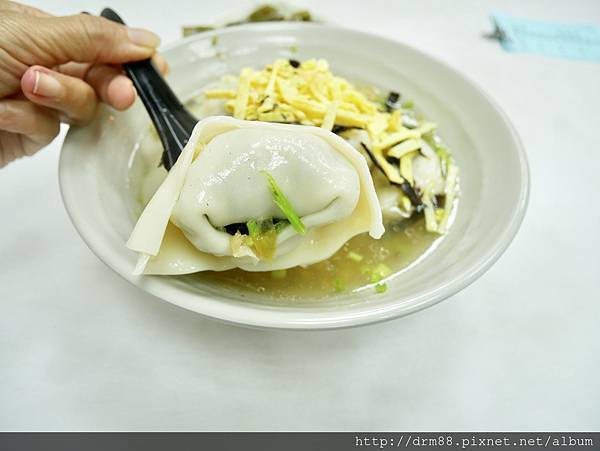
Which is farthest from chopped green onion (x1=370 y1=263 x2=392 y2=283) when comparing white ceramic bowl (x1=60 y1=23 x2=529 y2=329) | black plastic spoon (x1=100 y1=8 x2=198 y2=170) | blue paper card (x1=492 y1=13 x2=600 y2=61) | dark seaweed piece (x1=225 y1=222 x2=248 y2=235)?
blue paper card (x1=492 y1=13 x2=600 y2=61)

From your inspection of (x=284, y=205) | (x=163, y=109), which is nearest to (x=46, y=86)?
(x=163, y=109)

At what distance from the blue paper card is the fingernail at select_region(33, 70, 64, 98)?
2.09 metres

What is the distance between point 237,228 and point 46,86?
65 cm

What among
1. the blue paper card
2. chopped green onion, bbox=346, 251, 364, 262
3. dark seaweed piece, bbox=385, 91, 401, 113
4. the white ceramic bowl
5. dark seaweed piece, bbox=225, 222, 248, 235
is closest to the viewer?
the white ceramic bowl

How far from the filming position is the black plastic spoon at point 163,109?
1.24m

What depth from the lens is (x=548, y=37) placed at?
7.95 ft

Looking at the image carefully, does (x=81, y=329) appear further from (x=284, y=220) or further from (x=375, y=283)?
(x=375, y=283)

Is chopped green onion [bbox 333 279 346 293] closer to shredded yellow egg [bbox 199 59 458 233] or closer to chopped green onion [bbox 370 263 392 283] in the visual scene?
chopped green onion [bbox 370 263 392 283]

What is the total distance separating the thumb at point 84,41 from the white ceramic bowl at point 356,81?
0.18m

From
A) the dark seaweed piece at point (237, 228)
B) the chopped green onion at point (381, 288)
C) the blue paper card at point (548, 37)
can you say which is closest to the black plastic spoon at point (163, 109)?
the dark seaweed piece at point (237, 228)

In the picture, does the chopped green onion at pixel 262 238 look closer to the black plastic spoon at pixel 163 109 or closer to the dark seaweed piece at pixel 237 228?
the dark seaweed piece at pixel 237 228

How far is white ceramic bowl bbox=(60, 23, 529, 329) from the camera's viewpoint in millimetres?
933

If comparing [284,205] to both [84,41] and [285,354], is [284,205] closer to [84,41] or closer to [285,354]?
[285,354]

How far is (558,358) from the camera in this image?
3.96 ft
